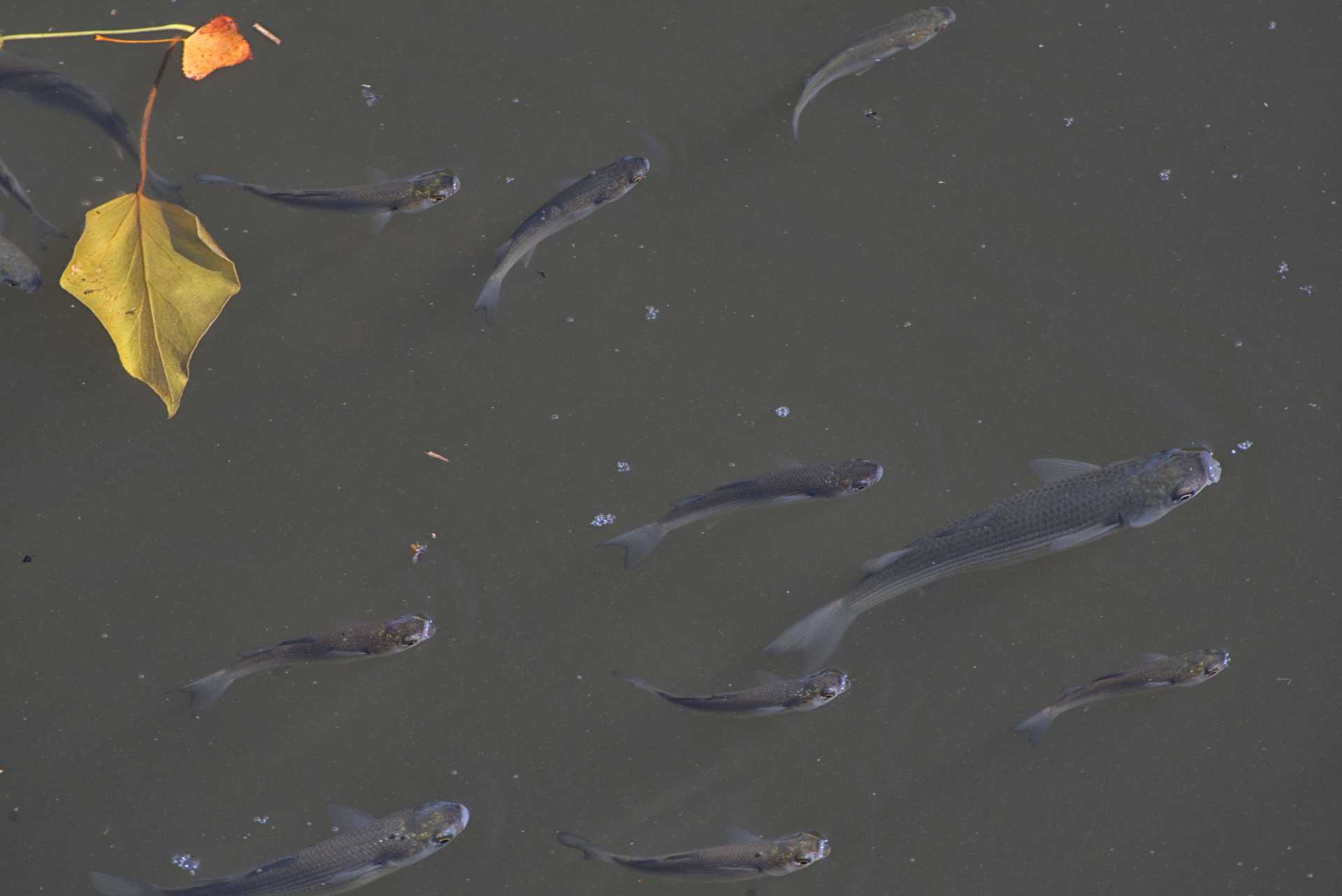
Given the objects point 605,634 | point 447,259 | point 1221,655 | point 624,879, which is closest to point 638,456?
point 605,634

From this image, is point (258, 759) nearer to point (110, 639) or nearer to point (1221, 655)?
point (110, 639)

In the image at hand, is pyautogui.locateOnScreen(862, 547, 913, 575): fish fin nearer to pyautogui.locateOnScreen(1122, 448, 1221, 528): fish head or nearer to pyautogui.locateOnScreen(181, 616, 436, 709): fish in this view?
pyautogui.locateOnScreen(1122, 448, 1221, 528): fish head

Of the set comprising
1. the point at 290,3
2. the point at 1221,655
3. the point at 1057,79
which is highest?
the point at 1057,79

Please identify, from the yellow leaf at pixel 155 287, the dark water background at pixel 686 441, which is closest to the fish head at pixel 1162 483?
the dark water background at pixel 686 441

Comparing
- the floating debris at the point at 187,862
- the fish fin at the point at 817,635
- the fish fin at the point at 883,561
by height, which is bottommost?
the floating debris at the point at 187,862

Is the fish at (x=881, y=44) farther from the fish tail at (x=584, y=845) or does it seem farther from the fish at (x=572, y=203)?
the fish tail at (x=584, y=845)

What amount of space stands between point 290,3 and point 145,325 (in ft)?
4.20

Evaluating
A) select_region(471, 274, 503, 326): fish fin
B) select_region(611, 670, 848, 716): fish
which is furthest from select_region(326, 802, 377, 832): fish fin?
select_region(471, 274, 503, 326): fish fin

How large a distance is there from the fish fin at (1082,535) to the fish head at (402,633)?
211cm

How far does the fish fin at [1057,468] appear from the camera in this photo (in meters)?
3.43

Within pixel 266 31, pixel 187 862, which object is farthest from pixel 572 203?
pixel 187 862

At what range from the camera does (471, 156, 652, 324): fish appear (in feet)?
11.2

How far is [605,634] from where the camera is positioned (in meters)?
3.64

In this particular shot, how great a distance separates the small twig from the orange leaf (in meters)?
0.07
